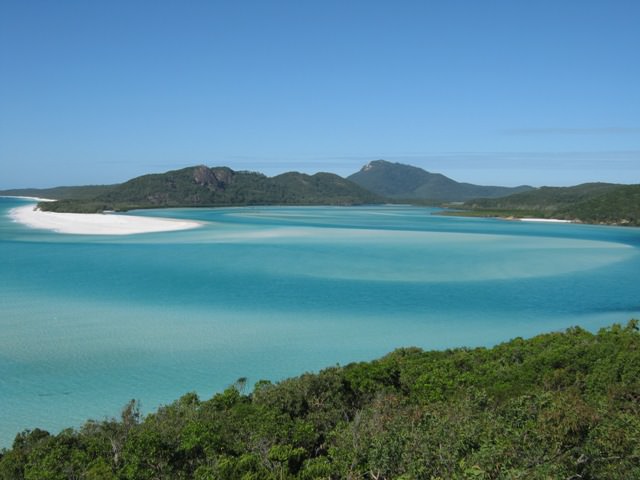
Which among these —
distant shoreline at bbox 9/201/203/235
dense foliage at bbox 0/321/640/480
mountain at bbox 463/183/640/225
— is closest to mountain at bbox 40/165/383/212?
distant shoreline at bbox 9/201/203/235

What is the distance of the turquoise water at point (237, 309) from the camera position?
13.6 meters

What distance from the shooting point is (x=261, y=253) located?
39562mm

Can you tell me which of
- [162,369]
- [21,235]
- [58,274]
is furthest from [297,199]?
[162,369]

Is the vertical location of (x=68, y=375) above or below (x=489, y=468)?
below

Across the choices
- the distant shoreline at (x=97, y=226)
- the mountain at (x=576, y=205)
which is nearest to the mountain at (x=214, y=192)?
the distant shoreline at (x=97, y=226)

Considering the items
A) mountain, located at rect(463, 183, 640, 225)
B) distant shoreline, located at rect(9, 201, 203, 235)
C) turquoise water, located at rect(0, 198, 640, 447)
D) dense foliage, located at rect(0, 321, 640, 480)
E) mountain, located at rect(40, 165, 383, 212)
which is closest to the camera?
dense foliage, located at rect(0, 321, 640, 480)

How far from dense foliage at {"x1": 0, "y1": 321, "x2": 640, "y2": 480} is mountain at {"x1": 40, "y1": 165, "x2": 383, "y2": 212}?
9674 cm

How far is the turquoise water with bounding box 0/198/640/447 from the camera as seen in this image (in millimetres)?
13633

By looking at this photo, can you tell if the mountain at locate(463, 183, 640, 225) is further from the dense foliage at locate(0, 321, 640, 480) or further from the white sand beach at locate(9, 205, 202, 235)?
the dense foliage at locate(0, 321, 640, 480)

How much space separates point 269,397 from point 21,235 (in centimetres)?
4864

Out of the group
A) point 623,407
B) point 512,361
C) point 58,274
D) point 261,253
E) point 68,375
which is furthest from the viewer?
point 261,253

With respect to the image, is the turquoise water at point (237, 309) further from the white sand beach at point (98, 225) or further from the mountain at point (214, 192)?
the mountain at point (214, 192)

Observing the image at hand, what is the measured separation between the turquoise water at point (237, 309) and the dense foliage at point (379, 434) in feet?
11.8

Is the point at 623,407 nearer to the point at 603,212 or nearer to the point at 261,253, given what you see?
the point at 261,253
